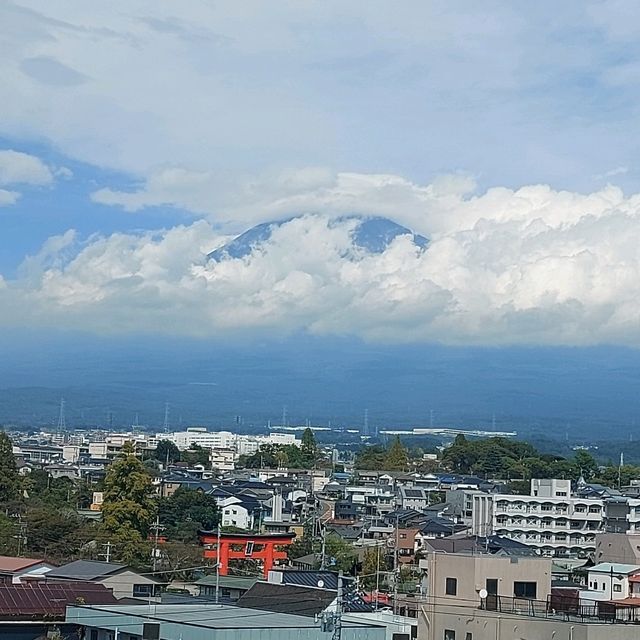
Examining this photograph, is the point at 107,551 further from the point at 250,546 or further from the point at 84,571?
the point at 84,571

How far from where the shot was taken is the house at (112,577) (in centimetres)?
1927

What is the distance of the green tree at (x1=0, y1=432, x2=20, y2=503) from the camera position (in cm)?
3969

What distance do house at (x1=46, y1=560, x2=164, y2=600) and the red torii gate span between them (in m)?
12.6

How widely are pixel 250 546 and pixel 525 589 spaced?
65.7 ft

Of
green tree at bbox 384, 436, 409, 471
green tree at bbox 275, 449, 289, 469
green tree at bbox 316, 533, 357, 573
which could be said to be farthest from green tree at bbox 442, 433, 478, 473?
green tree at bbox 316, 533, 357, 573

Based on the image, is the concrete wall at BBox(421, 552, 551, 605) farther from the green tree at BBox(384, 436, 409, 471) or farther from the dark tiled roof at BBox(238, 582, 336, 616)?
the green tree at BBox(384, 436, 409, 471)

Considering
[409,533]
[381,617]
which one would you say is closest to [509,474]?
[409,533]

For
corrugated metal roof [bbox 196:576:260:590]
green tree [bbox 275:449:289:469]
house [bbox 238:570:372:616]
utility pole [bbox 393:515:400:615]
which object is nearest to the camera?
house [bbox 238:570:372:616]

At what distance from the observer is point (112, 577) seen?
19766 millimetres

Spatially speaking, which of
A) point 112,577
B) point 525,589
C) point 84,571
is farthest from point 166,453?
point 525,589

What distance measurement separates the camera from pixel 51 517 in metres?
32.8

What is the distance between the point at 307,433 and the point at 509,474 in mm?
21973

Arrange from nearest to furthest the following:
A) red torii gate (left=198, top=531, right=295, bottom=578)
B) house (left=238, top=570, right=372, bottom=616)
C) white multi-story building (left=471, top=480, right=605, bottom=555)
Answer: house (left=238, top=570, right=372, bottom=616) → red torii gate (left=198, top=531, right=295, bottom=578) → white multi-story building (left=471, top=480, right=605, bottom=555)

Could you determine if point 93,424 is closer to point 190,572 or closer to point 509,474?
point 509,474
